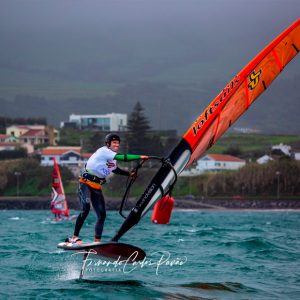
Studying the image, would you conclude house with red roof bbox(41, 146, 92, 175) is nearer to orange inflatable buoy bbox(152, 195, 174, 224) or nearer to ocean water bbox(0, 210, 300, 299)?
ocean water bbox(0, 210, 300, 299)

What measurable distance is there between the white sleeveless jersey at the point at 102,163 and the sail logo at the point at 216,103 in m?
1.50

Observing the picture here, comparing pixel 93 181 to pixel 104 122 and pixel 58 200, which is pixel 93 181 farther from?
pixel 104 122

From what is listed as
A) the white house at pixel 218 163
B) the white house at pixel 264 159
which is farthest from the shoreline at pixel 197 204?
the white house at pixel 218 163

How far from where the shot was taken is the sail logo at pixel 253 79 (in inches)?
525

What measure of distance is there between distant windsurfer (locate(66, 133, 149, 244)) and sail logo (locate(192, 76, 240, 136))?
134 centimetres

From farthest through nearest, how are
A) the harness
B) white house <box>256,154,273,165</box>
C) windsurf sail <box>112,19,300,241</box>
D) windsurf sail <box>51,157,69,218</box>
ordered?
white house <box>256,154,273,165</box> < windsurf sail <box>51,157,69,218</box> < windsurf sail <box>112,19,300,241</box> < the harness

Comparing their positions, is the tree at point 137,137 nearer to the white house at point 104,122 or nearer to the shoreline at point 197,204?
the shoreline at point 197,204

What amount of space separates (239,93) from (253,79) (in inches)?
11.7

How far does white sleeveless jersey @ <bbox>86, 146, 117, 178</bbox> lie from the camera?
12.2 metres

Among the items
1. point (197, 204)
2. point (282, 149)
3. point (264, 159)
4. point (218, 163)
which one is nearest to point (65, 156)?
point (218, 163)

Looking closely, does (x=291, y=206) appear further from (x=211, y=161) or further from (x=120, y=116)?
(x=120, y=116)

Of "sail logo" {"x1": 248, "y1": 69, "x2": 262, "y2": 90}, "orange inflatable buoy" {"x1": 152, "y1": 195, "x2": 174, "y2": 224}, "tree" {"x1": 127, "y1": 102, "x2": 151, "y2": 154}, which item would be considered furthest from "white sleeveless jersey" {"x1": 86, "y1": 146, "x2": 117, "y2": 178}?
"tree" {"x1": 127, "y1": 102, "x2": 151, "y2": 154}

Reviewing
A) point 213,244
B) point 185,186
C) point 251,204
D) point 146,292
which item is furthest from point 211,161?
point 146,292

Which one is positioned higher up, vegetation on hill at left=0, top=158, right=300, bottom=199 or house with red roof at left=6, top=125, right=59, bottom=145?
house with red roof at left=6, top=125, right=59, bottom=145
